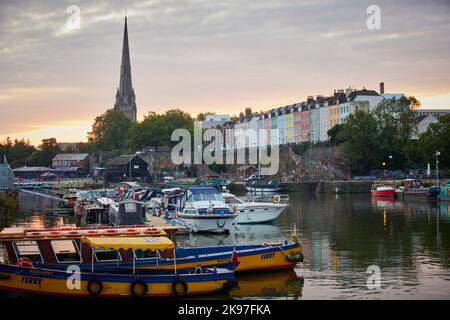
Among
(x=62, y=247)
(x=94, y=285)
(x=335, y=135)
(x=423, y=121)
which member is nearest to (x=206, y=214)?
(x=62, y=247)

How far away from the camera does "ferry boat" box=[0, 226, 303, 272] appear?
26.6 m

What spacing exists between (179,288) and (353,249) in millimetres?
15782

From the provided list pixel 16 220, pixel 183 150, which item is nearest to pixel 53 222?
pixel 16 220

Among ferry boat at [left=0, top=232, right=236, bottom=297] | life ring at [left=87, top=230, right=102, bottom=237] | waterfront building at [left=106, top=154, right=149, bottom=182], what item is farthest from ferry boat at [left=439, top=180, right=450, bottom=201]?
waterfront building at [left=106, top=154, right=149, bottom=182]

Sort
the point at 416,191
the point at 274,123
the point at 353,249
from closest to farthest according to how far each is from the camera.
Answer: the point at 353,249, the point at 416,191, the point at 274,123

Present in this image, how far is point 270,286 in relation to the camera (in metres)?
28.7

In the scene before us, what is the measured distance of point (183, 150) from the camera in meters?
164

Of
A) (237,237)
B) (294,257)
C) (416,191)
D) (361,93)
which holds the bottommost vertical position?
(237,237)

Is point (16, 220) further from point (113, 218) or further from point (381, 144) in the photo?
point (381, 144)

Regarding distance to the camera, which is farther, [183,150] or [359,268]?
[183,150]

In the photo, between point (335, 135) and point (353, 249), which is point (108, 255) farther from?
point (335, 135)

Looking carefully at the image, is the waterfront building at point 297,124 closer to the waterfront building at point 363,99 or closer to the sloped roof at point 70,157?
the waterfront building at point 363,99

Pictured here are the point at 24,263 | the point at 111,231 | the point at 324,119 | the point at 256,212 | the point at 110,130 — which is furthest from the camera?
the point at 110,130

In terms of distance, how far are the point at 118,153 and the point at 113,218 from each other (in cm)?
13194
